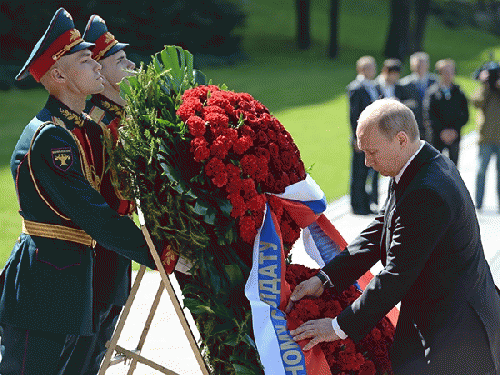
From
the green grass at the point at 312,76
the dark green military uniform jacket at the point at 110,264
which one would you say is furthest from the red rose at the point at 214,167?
the green grass at the point at 312,76

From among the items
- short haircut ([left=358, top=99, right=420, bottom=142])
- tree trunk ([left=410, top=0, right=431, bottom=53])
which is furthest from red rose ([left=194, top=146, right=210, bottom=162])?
tree trunk ([left=410, top=0, right=431, bottom=53])

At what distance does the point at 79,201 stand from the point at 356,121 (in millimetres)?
6738

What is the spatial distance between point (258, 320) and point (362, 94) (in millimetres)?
6780

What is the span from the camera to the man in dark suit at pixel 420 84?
35.9 ft

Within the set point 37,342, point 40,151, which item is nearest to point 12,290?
point 37,342

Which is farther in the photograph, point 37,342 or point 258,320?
point 37,342

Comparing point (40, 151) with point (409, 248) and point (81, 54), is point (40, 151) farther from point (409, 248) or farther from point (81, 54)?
point (409, 248)

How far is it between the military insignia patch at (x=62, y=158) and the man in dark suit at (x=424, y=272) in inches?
55.1

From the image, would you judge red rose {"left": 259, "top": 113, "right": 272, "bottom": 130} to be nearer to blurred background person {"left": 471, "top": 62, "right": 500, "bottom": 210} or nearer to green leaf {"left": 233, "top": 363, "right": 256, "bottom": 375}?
green leaf {"left": 233, "top": 363, "right": 256, "bottom": 375}

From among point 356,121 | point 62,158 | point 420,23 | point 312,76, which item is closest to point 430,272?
point 62,158

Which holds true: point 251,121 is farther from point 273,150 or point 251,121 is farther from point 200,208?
point 200,208

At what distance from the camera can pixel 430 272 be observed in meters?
3.18

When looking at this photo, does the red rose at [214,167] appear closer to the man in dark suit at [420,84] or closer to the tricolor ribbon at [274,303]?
the tricolor ribbon at [274,303]

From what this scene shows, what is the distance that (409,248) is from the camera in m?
3.11
